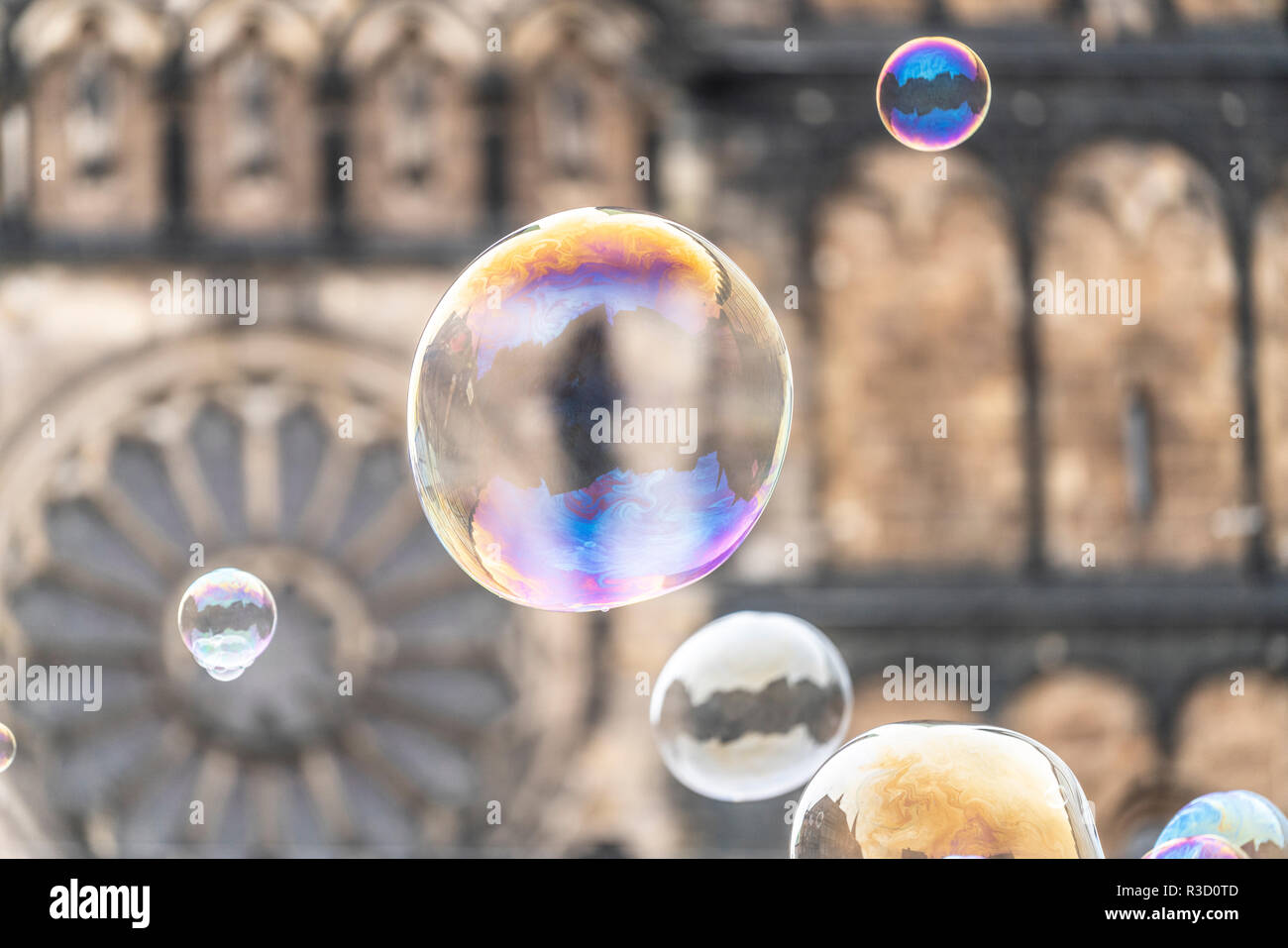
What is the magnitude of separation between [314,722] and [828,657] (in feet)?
10.8

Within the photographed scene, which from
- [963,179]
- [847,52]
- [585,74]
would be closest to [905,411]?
[963,179]

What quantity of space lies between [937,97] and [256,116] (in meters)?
3.99

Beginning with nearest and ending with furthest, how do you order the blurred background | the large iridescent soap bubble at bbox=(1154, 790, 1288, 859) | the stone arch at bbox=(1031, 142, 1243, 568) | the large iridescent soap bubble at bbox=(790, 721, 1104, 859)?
the large iridescent soap bubble at bbox=(790, 721, 1104, 859), the large iridescent soap bubble at bbox=(1154, 790, 1288, 859), the blurred background, the stone arch at bbox=(1031, 142, 1243, 568)

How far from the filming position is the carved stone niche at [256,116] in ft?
24.2

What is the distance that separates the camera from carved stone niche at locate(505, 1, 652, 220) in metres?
7.44

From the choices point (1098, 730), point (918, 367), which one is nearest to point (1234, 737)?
point (1098, 730)

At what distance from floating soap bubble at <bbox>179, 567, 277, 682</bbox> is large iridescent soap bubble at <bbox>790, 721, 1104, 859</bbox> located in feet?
7.69

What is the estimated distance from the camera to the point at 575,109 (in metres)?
7.53

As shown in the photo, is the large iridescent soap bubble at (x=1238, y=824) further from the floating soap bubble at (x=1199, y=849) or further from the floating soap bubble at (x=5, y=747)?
the floating soap bubble at (x=5, y=747)

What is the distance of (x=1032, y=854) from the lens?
9.68 feet

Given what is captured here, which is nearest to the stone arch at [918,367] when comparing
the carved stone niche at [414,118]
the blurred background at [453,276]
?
the blurred background at [453,276]

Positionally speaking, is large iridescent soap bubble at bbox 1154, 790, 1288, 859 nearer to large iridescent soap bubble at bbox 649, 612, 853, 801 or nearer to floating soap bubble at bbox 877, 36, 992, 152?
large iridescent soap bubble at bbox 649, 612, 853, 801

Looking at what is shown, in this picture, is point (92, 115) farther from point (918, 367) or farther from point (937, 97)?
point (937, 97)

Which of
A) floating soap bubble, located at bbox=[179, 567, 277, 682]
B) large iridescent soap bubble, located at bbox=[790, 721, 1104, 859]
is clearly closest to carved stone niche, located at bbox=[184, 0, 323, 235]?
floating soap bubble, located at bbox=[179, 567, 277, 682]
